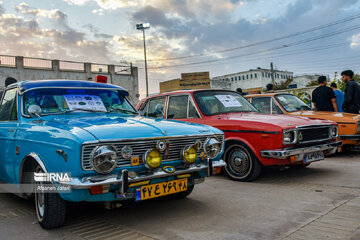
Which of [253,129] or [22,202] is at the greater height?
[253,129]

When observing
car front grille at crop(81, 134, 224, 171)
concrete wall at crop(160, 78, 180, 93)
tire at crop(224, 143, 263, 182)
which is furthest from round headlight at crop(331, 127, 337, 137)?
concrete wall at crop(160, 78, 180, 93)

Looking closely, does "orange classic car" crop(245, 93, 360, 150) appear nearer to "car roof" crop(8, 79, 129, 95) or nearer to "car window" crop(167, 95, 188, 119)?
"car window" crop(167, 95, 188, 119)

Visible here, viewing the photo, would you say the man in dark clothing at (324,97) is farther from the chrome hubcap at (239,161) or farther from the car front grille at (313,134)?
the chrome hubcap at (239,161)

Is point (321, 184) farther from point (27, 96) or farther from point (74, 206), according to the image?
point (27, 96)

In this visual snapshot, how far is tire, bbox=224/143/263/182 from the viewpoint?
18.0 ft

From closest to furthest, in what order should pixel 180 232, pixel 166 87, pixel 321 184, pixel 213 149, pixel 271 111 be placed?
1. pixel 180 232
2. pixel 213 149
3. pixel 321 184
4. pixel 271 111
5. pixel 166 87

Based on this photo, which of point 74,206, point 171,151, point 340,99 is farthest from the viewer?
point 340,99

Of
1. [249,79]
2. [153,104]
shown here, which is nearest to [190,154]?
[153,104]

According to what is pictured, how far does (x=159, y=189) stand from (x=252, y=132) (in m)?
2.52

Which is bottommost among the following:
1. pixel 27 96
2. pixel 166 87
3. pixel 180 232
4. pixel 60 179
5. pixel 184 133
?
pixel 180 232

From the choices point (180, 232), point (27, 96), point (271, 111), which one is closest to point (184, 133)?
point (180, 232)

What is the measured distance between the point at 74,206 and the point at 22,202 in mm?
859

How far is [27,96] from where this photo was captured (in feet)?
13.9

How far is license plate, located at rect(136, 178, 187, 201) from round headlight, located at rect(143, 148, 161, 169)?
0.22 m
